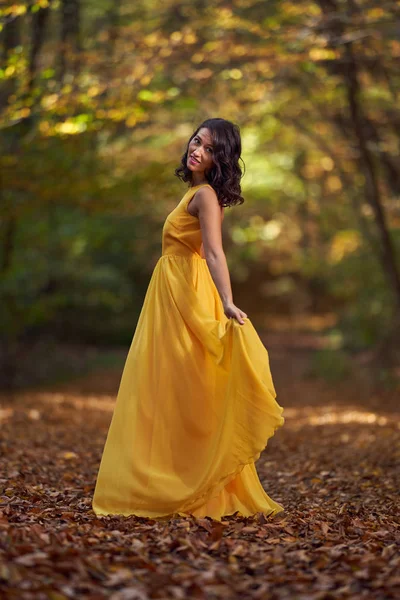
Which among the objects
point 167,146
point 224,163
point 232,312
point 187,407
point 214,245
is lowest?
point 187,407

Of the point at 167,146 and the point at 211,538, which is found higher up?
the point at 167,146

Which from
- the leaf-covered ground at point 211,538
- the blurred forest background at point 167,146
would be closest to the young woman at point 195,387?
the leaf-covered ground at point 211,538

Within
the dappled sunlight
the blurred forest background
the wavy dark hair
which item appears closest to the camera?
the wavy dark hair

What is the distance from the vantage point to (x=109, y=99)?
918 centimetres

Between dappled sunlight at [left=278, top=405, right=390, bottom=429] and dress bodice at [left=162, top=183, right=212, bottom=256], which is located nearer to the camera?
dress bodice at [left=162, top=183, right=212, bottom=256]

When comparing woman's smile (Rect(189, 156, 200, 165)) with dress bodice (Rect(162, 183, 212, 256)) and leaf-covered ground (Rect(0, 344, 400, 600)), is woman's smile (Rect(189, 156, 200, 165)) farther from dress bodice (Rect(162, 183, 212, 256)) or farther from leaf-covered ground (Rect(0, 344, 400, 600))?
leaf-covered ground (Rect(0, 344, 400, 600))

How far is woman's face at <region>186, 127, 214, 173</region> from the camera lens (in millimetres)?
4340

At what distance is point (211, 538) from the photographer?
3.78 metres

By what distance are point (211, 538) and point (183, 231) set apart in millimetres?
1582

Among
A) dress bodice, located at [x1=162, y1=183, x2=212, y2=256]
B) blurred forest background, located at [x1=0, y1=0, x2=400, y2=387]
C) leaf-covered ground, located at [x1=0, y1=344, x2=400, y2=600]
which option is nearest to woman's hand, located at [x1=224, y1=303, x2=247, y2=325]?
dress bodice, located at [x1=162, y1=183, x2=212, y2=256]

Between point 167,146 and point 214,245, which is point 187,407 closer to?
point 214,245

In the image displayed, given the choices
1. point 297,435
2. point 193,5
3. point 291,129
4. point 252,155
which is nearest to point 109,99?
point 193,5

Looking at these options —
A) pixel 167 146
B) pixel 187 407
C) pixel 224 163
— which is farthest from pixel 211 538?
pixel 167 146

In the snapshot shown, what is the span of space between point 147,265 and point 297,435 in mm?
13334
